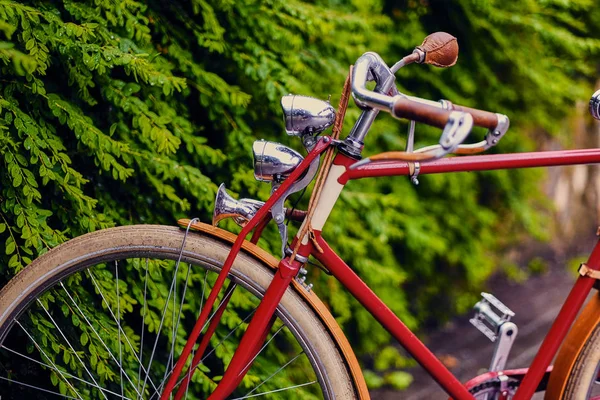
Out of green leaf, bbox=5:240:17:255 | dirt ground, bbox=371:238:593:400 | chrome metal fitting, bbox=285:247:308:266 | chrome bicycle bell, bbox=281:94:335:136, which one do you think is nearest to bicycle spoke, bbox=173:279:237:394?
chrome metal fitting, bbox=285:247:308:266

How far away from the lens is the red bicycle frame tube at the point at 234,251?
1432mm

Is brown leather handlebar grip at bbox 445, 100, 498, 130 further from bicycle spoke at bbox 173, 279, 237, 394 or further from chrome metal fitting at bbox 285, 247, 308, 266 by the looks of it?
bicycle spoke at bbox 173, 279, 237, 394

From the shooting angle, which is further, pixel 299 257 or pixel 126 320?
pixel 126 320

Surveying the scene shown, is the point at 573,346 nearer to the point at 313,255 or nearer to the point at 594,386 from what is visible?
the point at 594,386

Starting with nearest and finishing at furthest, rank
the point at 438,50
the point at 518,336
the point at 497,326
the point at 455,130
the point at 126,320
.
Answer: the point at 455,130
the point at 438,50
the point at 497,326
the point at 126,320
the point at 518,336

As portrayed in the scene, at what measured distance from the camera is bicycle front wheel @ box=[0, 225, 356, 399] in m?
1.50

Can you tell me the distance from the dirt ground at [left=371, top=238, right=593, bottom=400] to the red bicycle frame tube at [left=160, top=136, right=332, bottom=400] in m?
1.68

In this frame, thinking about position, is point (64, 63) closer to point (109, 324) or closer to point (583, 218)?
point (109, 324)

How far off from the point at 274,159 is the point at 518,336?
2.47 meters

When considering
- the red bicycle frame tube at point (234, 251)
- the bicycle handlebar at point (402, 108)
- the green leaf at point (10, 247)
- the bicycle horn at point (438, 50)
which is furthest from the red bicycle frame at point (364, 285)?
the green leaf at point (10, 247)

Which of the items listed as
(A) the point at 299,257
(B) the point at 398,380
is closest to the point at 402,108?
(A) the point at 299,257

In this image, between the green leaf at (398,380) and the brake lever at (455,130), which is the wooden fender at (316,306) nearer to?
the brake lever at (455,130)

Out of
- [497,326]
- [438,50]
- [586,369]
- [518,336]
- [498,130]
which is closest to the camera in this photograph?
[498,130]

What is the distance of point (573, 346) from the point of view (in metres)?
1.63
